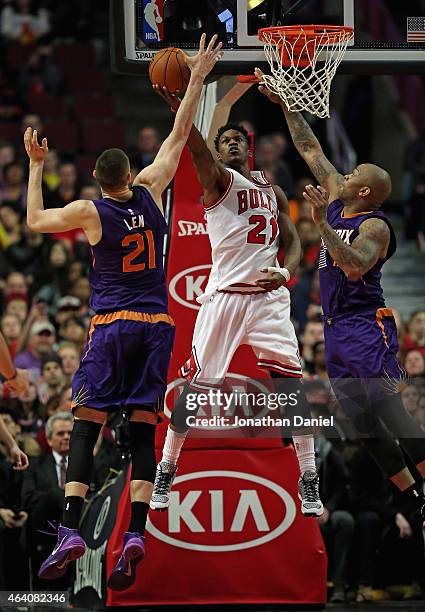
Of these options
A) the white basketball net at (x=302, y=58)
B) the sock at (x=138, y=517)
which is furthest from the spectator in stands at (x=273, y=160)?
the sock at (x=138, y=517)

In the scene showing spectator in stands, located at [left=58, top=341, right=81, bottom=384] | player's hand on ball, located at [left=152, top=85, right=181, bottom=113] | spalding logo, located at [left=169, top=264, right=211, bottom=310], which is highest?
player's hand on ball, located at [left=152, top=85, right=181, bottom=113]

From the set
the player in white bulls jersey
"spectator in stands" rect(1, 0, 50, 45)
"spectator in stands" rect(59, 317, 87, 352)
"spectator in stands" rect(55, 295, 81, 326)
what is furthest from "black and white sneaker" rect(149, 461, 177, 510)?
"spectator in stands" rect(1, 0, 50, 45)

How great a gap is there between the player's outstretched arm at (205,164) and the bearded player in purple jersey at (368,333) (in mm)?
597

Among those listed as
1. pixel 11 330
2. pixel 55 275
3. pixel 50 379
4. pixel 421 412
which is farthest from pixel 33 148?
pixel 55 275

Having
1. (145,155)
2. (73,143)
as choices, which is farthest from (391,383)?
(73,143)

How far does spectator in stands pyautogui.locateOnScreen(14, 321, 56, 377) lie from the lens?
42.1 feet

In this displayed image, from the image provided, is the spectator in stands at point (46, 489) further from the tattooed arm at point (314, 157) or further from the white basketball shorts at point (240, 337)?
the tattooed arm at point (314, 157)

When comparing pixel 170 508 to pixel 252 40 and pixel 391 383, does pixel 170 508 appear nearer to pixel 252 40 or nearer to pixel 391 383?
pixel 391 383

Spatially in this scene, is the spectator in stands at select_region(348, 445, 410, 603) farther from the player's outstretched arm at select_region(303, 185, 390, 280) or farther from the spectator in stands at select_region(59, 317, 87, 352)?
the spectator in stands at select_region(59, 317, 87, 352)

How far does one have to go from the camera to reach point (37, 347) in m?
12.9

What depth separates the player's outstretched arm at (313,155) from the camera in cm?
916

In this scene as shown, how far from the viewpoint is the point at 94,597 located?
32.5ft

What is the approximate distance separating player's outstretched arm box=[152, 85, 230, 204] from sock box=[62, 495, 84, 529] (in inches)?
82.9

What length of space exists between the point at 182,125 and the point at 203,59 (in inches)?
17.6
